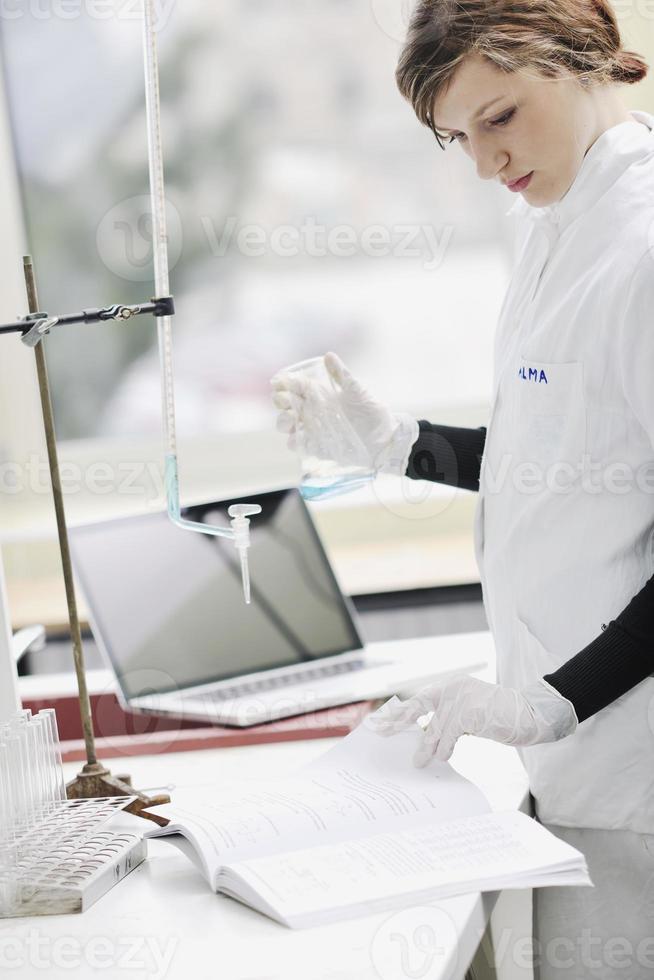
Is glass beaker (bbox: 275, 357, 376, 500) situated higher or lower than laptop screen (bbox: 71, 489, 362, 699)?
higher

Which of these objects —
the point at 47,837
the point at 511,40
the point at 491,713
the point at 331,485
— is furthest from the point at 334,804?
the point at 511,40

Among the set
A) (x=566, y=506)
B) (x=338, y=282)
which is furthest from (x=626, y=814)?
(x=338, y=282)

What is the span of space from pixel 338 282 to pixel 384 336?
0.63 ft

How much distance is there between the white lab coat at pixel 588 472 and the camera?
1106mm

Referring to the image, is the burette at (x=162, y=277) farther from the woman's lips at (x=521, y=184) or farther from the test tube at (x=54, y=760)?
the woman's lips at (x=521, y=184)

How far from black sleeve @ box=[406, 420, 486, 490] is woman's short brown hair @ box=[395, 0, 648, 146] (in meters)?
0.50

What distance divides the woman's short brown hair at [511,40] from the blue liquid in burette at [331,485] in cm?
56

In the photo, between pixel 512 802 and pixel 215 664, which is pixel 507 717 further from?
pixel 215 664

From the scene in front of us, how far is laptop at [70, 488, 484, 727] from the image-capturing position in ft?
5.25

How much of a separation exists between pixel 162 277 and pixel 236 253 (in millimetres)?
1555

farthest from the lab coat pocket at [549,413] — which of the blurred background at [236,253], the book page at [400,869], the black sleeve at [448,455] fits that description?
the blurred background at [236,253]

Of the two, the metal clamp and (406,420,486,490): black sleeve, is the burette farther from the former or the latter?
(406,420,486,490): black sleeve

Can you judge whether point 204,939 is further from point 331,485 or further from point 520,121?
point 520,121

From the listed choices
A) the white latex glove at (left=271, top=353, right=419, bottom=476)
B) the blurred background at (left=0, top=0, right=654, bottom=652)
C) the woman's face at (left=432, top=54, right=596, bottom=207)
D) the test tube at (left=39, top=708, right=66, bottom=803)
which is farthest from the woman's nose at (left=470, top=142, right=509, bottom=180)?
the blurred background at (left=0, top=0, right=654, bottom=652)
